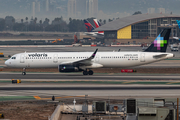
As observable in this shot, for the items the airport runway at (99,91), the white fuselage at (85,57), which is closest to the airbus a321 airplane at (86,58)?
the white fuselage at (85,57)

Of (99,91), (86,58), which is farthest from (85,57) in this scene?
(99,91)

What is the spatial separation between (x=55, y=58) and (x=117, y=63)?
38.0ft

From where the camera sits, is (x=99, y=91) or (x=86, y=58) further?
(x=86, y=58)

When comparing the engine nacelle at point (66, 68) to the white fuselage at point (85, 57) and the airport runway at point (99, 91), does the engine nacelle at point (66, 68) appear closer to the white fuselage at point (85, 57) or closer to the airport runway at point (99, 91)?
the white fuselage at point (85, 57)

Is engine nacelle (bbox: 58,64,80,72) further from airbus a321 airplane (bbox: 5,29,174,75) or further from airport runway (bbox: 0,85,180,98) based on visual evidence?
airport runway (bbox: 0,85,180,98)

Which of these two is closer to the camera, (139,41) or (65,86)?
(65,86)

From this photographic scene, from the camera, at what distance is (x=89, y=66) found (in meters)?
54.9

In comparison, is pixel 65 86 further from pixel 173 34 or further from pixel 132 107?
pixel 173 34

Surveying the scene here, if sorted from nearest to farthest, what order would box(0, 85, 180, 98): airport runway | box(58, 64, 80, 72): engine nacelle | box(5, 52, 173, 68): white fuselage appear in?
box(0, 85, 180, 98): airport runway < box(58, 64, 80, 72): engine nacelle < box(5, 52, 173, 68): white fuselage

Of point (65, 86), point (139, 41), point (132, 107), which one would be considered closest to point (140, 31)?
point (139, 41)

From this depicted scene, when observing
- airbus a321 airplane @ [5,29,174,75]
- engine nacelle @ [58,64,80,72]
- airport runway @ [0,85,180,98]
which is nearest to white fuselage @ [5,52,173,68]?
airbus a321 airplane @ [5,29,174,75]

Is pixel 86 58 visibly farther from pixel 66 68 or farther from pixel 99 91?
pixel 99 91

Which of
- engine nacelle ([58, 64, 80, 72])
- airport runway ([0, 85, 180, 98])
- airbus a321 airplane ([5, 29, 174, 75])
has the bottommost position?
airport runway ([0, 85, 180, 98])

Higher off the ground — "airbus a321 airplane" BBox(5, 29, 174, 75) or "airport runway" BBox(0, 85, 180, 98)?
"airbus a321 airplane" BBox(5, 29, 174, 75)
